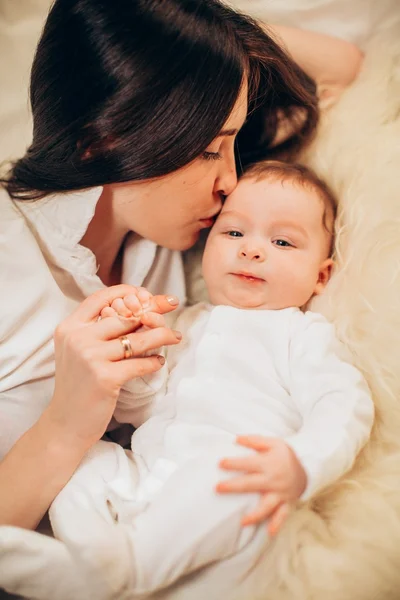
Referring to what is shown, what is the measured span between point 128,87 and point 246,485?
74 centimetres

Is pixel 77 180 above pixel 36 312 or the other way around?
above

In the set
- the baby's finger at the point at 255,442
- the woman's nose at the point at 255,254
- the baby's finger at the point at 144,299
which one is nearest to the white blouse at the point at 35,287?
the baby's finger at the point at 144,299

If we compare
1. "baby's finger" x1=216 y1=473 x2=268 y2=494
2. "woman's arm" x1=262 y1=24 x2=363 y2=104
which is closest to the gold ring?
"baby's finger" x1=216 y1=473 x2=268 y2=494

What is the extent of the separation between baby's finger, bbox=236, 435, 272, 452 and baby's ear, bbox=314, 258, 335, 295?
1.36 feet

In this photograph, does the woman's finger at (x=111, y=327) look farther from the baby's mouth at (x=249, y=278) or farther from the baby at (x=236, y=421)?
the baby's mouth at (x=249, y=278)

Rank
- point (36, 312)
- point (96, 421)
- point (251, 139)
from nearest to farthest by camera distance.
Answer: point (96, 421) → point (36, 312) → point (251, 139)

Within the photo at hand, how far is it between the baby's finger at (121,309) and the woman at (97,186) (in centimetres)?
2

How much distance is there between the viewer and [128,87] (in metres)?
0.97

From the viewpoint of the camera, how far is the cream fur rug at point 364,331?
817 millimetres

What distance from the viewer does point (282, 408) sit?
0.99m

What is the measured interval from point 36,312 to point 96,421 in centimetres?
29

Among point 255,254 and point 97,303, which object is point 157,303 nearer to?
point 97,303

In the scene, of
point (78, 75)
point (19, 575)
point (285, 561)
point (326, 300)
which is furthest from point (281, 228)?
point (19, 575)

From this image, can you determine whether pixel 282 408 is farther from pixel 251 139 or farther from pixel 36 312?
pixel 251 139
